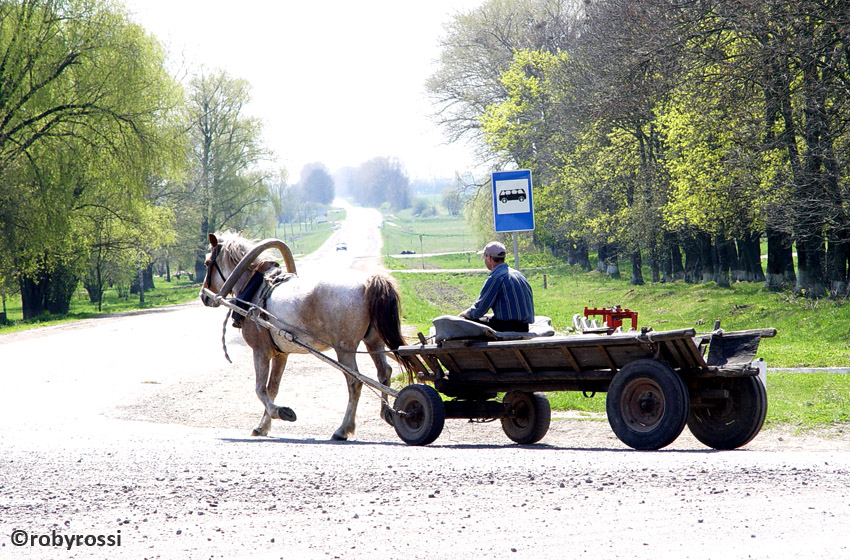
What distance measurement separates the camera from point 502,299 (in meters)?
8.30

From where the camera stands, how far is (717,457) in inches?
244

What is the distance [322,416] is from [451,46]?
4432 cm

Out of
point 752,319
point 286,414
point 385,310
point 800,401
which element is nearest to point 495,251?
point 385,310

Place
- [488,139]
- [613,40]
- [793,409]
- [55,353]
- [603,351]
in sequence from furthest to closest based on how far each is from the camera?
1. [488,139]
2. [613,40]
3. [55,353]
4. [793,409]
5. [603,351]

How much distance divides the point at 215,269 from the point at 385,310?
3.24 meters

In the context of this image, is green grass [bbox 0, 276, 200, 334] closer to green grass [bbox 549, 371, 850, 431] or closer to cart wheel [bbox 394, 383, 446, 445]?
green grass [bbox 549, 371, 850, 431]

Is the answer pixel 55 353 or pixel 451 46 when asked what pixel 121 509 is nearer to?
pixel 55 353

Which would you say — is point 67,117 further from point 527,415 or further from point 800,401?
point 800,401

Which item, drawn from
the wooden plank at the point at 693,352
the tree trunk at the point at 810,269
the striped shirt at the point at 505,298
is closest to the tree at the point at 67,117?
the tree trunk at the point at 810,269

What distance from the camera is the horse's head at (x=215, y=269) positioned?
37.3ft

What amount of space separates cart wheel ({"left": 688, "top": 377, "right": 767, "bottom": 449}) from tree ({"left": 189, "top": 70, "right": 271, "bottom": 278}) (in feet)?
176

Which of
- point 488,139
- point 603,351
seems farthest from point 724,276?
point 603,351

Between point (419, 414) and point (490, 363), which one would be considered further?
point (419, 414)


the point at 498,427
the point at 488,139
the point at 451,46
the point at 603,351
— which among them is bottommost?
the point at 498,427
